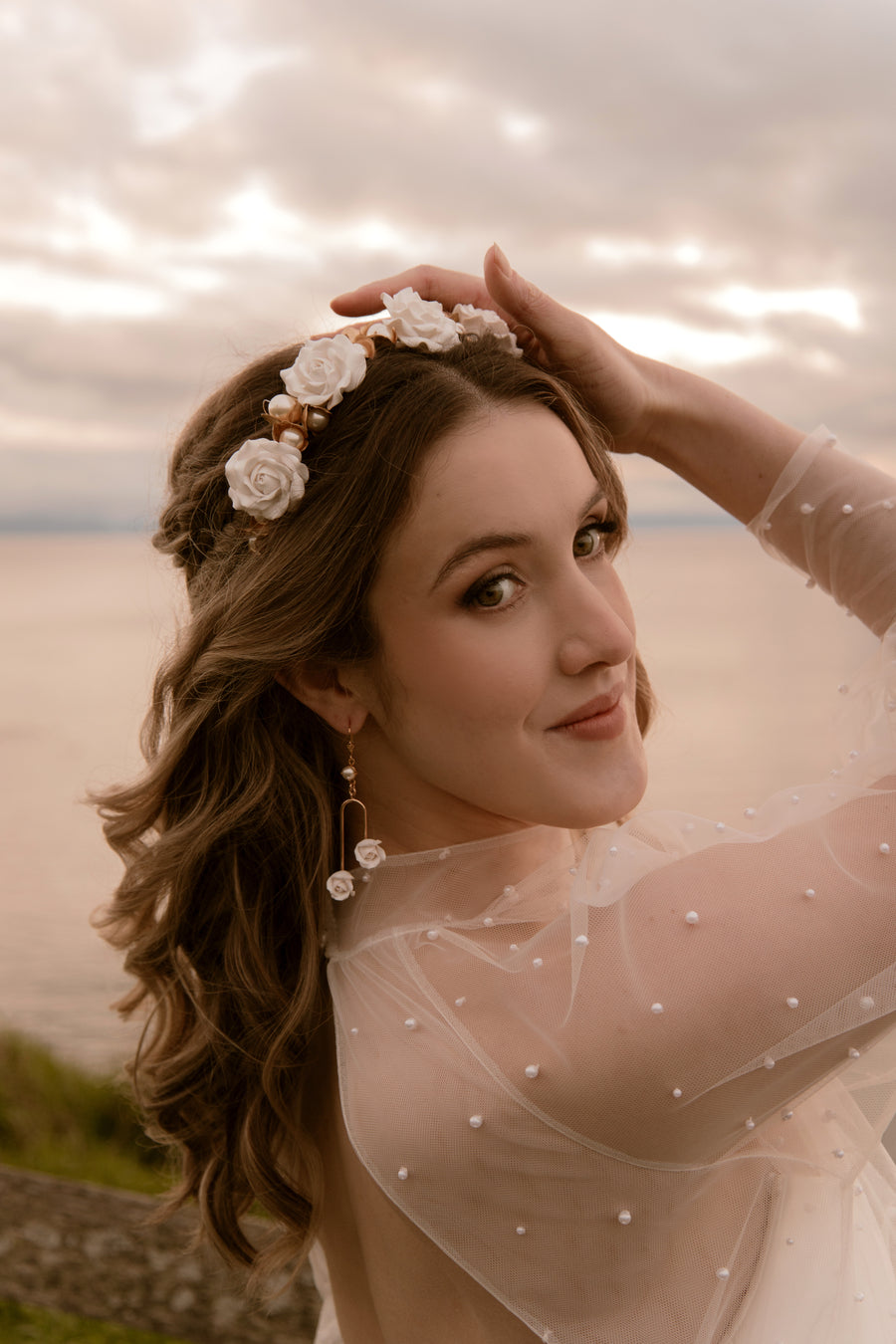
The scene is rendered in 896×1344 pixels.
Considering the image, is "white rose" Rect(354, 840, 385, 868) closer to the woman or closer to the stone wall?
the woman

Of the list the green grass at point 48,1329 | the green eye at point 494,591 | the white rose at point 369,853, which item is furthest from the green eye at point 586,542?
the green grass at point 48,1329

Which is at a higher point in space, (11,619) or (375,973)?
(375,973)

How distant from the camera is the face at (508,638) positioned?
187 cm

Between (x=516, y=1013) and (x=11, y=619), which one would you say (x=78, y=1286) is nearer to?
(x=516, y=1013)

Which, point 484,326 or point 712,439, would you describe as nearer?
point 484,326

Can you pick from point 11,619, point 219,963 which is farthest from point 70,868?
point 11,619

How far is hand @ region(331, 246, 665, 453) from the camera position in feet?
7.07

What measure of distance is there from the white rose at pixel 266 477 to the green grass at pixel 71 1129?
11.0 ft

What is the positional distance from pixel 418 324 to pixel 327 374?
21 centimetres

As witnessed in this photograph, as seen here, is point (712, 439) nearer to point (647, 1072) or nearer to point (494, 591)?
point (494, 591)

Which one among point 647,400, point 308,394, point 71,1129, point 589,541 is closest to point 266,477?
point 308,394

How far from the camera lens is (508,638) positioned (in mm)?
1878

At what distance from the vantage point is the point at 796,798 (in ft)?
5.49

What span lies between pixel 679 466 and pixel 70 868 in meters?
9.92
